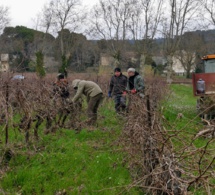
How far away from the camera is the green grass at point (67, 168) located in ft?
15.0

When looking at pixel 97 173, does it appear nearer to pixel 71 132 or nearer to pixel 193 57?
pixel 71 132

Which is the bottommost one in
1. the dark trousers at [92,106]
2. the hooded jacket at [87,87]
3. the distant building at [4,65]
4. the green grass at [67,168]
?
the green grass at [67,168]

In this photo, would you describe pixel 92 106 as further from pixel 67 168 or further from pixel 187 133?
pixel 187 133

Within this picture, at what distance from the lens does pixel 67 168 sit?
5281 millimetres

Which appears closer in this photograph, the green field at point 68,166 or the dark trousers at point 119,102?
the green field at point 68,166

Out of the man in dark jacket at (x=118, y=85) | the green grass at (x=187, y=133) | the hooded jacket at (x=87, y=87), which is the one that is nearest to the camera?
the green grass at (x=187, y=133)

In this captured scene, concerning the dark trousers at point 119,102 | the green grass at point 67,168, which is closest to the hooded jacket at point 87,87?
the dark trousers at point 119,102

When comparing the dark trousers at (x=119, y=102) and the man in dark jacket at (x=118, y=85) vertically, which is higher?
the man in dark jacket at (x=118, y=85)

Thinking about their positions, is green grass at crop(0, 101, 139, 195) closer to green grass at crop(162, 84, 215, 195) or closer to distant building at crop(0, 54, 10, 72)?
green grass at crop(162, 84, 215, 195)

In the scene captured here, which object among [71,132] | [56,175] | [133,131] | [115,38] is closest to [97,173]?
[56,175]

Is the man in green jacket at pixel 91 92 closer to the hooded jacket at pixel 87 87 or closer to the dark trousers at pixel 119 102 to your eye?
the hooded jacket at pixel 87 87

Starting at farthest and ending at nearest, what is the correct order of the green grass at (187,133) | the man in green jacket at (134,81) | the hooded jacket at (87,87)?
the man in green jacket at (134,81)
the hooded jacket at (87,87)
the green grass at (187,133)

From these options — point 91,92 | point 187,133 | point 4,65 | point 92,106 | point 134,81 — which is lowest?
point 92,106

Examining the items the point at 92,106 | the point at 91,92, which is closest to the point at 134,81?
the point at 91,92
